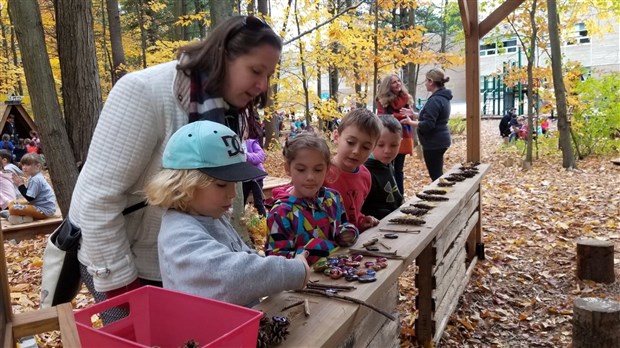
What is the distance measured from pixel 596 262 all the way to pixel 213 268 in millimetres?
4717

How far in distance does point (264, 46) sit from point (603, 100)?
1340 centimetres

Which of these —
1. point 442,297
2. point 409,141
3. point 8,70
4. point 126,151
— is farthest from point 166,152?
point 8,70

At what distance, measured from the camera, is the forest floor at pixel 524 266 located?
422 cm

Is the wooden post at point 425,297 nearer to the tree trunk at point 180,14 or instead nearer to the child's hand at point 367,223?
the child's hand at point 367,223

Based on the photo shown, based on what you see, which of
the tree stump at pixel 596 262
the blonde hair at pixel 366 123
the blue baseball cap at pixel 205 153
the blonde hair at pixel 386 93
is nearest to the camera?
the blue baseball cap at pixel 205 153

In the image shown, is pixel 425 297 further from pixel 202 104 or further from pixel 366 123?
pixel 202 104

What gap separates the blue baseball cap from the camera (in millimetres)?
1565

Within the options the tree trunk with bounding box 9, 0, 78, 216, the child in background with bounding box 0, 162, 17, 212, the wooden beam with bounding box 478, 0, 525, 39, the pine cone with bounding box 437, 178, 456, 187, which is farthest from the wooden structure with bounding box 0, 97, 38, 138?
the pine cone with bounding box 437, 178, 456, 187

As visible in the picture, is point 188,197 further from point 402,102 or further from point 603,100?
point 603,100

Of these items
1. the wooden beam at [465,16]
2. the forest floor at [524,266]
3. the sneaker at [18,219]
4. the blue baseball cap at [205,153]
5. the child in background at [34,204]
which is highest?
the wooden beam at [465,16]

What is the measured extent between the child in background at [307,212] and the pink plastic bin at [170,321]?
908 millimetres

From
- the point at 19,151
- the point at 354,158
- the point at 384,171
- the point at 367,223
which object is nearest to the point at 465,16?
the point at 384,171

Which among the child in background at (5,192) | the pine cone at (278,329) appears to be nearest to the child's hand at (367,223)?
the pine cone at (278,329)

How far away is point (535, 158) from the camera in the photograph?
1316cm
